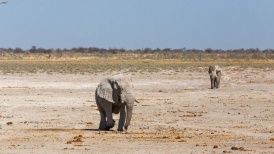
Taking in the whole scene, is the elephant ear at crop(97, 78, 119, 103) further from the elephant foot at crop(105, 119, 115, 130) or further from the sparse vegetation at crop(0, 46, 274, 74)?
the sparse vegetation at crop(0, 46, 274, 74)

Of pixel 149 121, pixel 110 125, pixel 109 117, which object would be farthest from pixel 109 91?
pixel 149 121

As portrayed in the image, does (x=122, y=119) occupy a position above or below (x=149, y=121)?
above

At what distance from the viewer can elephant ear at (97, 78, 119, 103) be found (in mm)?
20734

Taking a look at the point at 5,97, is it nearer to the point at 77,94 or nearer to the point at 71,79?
the point at 77,94

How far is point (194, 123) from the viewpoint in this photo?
931 inches

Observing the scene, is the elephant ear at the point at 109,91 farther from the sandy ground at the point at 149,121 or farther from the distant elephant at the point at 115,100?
the sandy ground at the point at 149,121

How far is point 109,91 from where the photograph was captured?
821 inches

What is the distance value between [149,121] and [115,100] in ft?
12.1

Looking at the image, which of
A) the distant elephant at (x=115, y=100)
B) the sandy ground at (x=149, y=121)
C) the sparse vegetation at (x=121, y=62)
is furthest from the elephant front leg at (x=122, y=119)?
the sparse vegetation at (x=121, y=62)

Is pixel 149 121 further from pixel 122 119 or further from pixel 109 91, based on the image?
pixel 109 91

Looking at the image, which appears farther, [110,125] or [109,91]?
[110,125]

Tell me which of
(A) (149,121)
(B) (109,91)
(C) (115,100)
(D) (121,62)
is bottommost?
(D) (121,62)

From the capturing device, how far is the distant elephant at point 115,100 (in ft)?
67.0

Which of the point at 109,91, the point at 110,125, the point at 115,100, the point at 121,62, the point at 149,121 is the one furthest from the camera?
the point at 121,62
